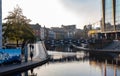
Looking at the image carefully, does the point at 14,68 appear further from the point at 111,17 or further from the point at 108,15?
the point at 108,15

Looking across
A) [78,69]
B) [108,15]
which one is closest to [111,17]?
[108,15]

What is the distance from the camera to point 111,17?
120 meters

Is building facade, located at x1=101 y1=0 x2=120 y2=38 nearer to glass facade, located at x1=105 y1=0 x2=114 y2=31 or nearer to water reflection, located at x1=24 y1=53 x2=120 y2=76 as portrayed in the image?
glass facade, located at x1=105 y1=0 x2=114 y2=31

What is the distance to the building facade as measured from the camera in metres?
117

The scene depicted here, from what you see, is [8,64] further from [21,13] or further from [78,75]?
[21,13]

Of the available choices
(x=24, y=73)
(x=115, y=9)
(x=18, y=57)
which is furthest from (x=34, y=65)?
(x=115, y=9)

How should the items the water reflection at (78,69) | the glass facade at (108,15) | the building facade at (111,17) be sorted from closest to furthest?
the water reflection at (78,69), the building facade at (111,17), the glass facade at (108,15)

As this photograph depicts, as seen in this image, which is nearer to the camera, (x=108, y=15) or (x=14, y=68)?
(x=14, y=68)

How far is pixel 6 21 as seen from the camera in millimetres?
75562

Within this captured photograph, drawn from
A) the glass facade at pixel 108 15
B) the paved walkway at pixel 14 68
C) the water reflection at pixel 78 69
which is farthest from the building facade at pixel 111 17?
the paved walkway at pixel 14 68

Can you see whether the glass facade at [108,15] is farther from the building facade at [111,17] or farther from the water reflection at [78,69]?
the water reflection at [78,69]

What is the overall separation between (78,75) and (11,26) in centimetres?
3068

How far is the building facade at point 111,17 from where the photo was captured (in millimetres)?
116625

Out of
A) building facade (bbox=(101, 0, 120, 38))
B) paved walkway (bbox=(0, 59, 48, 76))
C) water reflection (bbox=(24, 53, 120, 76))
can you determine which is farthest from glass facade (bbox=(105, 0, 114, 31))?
paved walkway (bbox=(0, 59, 48, 76))
